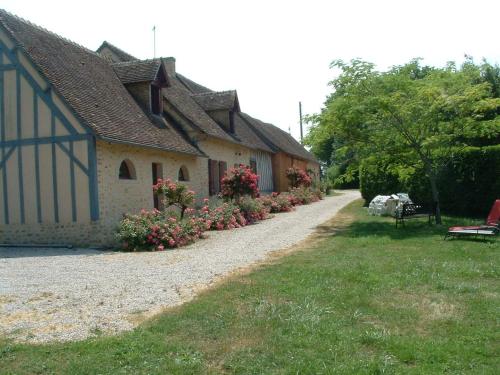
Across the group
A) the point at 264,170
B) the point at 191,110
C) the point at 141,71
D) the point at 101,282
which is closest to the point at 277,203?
the point at 264,170

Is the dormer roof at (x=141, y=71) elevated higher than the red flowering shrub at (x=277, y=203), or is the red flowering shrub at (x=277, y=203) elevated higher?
the dormer roof at (x=141, y=71)

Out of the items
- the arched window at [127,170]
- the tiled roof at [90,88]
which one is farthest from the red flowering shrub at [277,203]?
the arched window at [127,170]

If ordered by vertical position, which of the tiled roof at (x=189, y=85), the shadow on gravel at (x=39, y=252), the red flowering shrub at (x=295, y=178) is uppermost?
the tiled roof at (x=189, y=85)

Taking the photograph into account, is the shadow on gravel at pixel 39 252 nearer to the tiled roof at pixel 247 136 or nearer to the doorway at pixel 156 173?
the doorway at pixel 156 173

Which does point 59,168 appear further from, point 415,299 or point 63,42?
point 415,299

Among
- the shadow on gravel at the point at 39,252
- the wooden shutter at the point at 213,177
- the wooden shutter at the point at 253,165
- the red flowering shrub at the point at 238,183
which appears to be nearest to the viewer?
the shadow on gravel at the point at 39,252

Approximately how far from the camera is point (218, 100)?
2153 cm

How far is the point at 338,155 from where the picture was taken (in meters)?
15.0

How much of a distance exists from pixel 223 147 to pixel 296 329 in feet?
51.6

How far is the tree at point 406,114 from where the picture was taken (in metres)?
12.7

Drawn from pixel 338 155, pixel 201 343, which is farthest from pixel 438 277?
pixel 338 155

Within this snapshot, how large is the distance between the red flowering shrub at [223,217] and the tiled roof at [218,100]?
656 centimetres

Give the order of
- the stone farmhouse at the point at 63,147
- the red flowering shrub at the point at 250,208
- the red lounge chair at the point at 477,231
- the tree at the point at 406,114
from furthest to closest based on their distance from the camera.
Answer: the red flowering shrub at the point at 250,208, the tree at the point at 406,114, the stone farmhouse at the point at 63,147, the red lounge chair at the point at 477,231

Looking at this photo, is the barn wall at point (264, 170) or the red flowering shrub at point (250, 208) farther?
the barn wall at point (264, 170)
